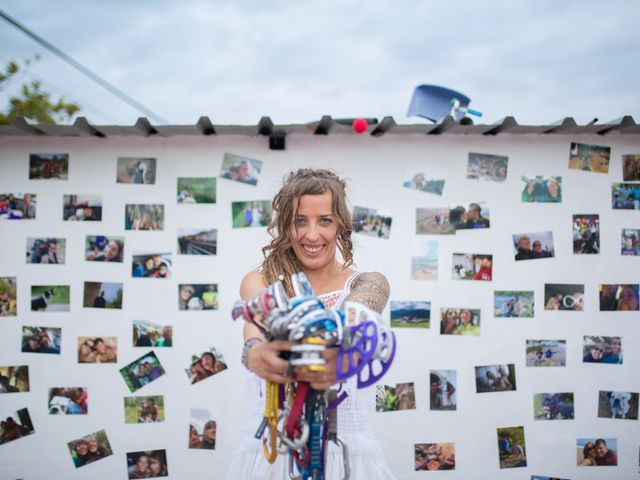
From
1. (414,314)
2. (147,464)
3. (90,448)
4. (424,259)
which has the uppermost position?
(424,259)

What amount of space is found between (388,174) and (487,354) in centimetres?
129

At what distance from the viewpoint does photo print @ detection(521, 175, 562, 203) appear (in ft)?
9.56

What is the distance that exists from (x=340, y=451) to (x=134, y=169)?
6.80ft

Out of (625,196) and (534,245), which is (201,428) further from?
(625,196)

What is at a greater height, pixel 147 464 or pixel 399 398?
pixel 399 398

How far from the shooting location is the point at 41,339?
9.43ft

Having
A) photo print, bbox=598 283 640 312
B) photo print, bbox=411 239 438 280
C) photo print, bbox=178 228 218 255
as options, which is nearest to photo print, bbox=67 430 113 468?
photo print, bbox=178 228 218 255

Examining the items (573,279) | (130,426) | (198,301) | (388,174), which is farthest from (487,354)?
(130,426)

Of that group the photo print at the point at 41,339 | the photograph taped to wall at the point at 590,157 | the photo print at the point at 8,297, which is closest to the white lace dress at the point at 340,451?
the photo print at the point at 41,339

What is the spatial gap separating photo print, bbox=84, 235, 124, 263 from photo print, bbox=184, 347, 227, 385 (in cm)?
77

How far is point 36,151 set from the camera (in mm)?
2855

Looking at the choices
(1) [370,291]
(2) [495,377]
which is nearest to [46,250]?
(1) [370,291]

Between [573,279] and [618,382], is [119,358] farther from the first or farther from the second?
[618,382]

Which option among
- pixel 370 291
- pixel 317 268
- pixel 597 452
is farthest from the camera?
pixel 597 452
